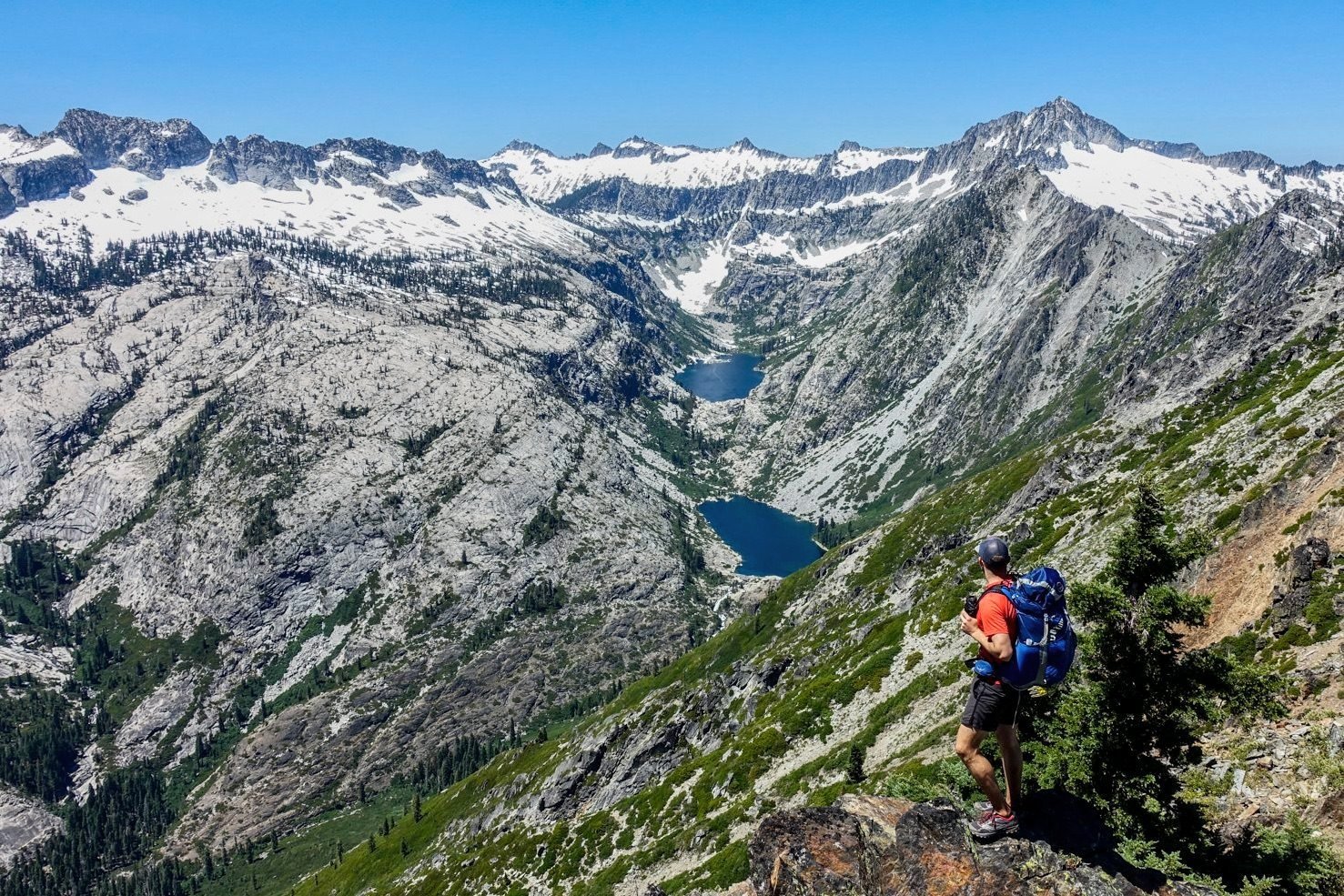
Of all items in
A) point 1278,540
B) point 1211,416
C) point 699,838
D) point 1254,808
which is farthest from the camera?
point 1211,416

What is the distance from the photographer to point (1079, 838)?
1661cm

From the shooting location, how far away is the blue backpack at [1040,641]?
14039 mm

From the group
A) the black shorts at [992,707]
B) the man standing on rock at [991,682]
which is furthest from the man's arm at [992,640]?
the black shorts at [992,707]

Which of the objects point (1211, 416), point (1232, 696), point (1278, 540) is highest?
point (1211, 416)

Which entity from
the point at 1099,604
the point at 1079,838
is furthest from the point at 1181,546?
the point at 1079,838

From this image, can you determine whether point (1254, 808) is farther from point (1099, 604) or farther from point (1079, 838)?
point (1079, 838)

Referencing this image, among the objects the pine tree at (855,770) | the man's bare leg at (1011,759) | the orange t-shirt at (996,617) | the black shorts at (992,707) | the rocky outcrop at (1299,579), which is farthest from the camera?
the pine tree at (855,770)

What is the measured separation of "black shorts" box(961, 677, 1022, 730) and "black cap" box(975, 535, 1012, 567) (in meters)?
2.48

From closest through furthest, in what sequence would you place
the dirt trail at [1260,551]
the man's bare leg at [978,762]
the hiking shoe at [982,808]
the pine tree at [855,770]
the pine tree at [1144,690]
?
1. the man's bare leg at [978,762]
2. the hiking shoe at [982,808]
3. the pine tree at [1144,690]
4. the dirt trail at [1260,551]
5. the pine tree at [855,770]

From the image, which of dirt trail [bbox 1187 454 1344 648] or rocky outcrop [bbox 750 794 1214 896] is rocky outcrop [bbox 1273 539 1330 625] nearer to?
dirt trail [bbox 1187 454 1344 648]

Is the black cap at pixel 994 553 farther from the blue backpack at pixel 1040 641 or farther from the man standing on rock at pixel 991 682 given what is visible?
the blue backpack at pixel 1040 641

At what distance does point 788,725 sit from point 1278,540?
46.7 metres

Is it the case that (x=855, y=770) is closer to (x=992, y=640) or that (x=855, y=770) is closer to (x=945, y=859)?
(x=945, y=859)

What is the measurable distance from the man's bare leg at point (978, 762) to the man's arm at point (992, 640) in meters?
1.67
